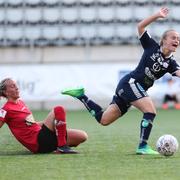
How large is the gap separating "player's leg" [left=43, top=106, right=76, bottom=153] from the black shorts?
5 centimetres

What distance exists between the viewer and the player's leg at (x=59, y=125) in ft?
29.0

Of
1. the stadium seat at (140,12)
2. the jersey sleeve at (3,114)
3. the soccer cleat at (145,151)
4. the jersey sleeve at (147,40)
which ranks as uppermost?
the stadium seat at (140,12)

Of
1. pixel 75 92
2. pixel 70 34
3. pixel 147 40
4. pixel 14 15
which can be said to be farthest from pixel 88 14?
pixel 147 40

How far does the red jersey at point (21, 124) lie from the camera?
888cm

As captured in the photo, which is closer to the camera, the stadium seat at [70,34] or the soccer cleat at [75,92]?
the soccer cleat at [75,92]

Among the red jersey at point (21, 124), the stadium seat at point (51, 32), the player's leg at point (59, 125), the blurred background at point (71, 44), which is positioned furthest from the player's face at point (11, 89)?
the stadium seat at point (51, 32)

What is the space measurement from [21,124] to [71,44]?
1378 cm

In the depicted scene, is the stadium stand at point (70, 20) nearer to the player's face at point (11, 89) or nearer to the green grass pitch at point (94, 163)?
the green grass pitch at point (94, 163)

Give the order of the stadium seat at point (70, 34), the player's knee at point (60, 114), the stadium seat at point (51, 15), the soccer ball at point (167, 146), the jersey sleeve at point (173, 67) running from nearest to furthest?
the soccer ball at point (167, 146)
the player's knee at point (60, 114)
the jersey sleeve at point (173, 67)
the stadium seat at point (70, 34)
the stadium seat at point (51, 15)

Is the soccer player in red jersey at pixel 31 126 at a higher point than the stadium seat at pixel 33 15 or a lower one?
lower

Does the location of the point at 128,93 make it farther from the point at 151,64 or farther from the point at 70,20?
the point at 70,20

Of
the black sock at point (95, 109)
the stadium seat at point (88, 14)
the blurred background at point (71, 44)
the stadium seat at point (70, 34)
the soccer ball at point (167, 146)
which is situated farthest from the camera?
the stadium seat at point (88, 14)

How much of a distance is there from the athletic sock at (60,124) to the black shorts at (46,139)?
8 centimetres

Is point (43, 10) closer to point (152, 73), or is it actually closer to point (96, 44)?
point (96, 44)
